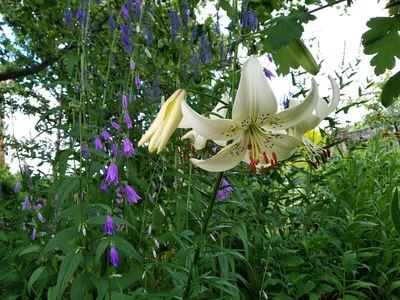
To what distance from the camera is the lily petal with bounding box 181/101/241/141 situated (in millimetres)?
555

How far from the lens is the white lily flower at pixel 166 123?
1.91 ft

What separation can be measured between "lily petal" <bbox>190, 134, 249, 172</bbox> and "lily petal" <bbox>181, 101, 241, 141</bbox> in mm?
15

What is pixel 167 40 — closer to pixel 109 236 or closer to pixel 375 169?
pixel 375 169

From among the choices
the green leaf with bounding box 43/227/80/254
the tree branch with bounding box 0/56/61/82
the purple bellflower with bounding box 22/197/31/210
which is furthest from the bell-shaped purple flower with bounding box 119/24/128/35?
the tree branch with bounding box 0/56/61/82

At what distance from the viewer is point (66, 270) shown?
104 cm

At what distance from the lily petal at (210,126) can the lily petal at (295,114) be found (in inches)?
2.3

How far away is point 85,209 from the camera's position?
1149 millimetres

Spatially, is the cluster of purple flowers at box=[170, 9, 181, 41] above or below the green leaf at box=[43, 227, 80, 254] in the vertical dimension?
above

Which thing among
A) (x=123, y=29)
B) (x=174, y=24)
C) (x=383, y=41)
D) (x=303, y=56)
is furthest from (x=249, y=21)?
(x=303, y=56)

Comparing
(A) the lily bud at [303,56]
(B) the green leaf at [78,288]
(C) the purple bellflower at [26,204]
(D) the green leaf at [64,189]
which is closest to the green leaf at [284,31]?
(A) the lily bud at [303,56]

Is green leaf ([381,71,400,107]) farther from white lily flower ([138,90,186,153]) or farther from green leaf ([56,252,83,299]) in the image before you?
green leaf ([56,252,83,299])

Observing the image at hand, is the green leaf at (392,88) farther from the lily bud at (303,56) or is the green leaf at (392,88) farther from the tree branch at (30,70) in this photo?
the tree branch at (30,70)

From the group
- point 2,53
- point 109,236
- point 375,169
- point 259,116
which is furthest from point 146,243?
point 2,53

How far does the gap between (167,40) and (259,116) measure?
1917 mm
